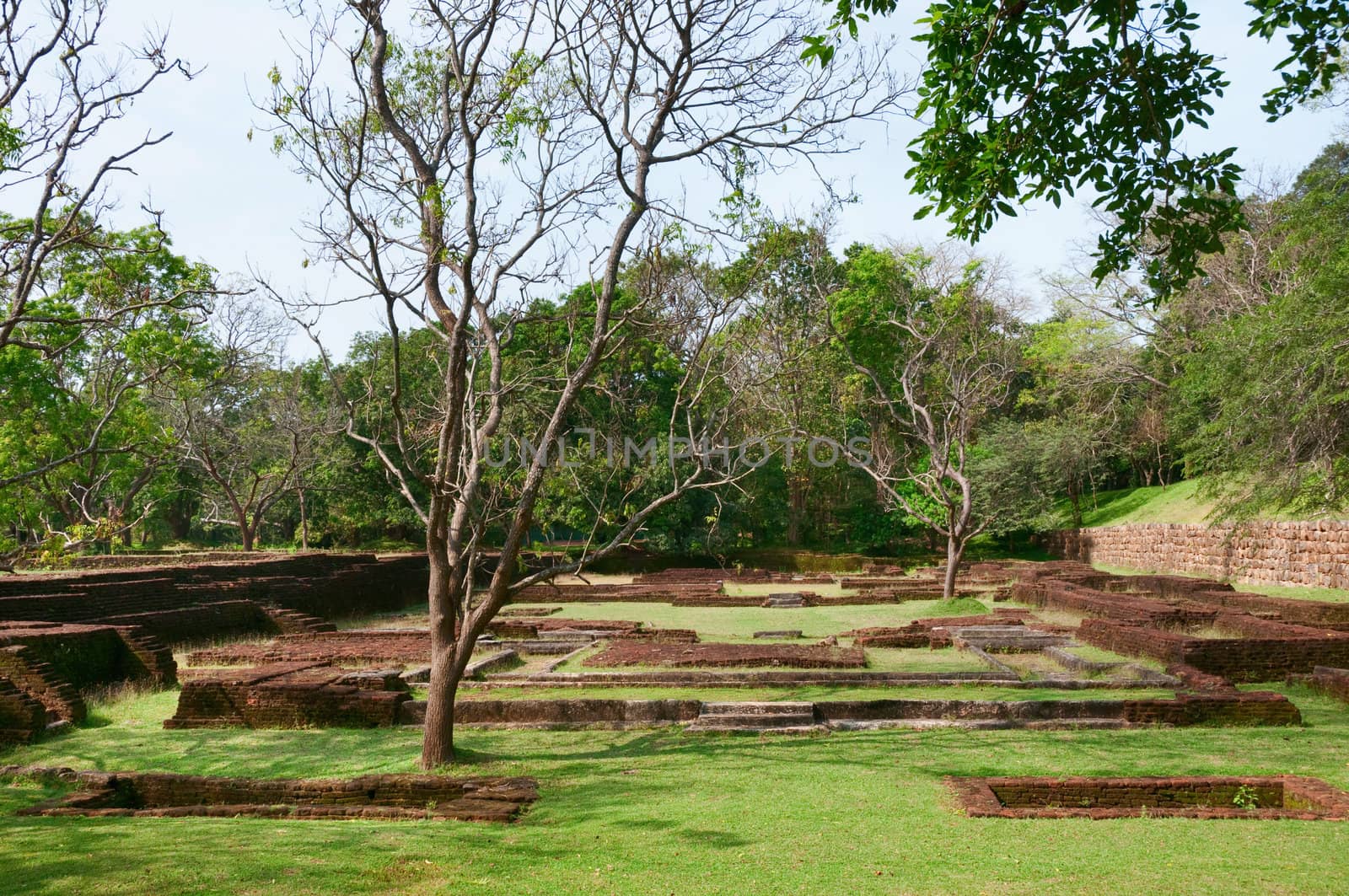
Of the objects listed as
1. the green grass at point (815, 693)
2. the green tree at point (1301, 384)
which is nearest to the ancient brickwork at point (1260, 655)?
the green grass at point (815, 693)

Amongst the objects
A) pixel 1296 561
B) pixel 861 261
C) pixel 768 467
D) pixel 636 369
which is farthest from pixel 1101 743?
pixel 861 261

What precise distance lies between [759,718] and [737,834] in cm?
333

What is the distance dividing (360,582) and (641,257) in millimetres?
15222

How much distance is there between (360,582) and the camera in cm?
2247

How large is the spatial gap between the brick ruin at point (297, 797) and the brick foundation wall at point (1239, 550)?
47.5ft

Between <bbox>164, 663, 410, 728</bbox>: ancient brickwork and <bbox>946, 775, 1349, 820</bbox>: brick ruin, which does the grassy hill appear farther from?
<bbox>164, 663, 410, 728</bbox>: ancient brickwork

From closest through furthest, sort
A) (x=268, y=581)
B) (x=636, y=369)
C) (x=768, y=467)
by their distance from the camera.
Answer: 1. (x=268, y=581)
2. (x=636, y=369)
3. (x=768, y=467)

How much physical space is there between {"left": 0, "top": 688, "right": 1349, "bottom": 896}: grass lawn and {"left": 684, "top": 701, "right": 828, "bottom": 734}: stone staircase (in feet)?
0.82

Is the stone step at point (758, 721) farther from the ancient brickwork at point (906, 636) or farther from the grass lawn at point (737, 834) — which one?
the ancient brickwork at point (906, 636)

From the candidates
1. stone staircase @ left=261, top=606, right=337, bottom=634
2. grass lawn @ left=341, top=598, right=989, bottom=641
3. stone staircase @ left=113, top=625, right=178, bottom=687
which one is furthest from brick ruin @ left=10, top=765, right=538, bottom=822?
stone staircase @ left=261, top=606, right=337, bottom=634

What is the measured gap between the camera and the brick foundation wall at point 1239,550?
19438 millimetres

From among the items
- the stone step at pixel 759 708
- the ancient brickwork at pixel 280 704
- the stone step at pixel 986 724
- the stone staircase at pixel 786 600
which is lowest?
the stone staircase at pixel 786 600

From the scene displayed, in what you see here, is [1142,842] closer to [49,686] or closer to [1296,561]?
[49,686]

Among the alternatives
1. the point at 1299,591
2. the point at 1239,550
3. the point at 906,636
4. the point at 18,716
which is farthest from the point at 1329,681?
the point at 1239,550
